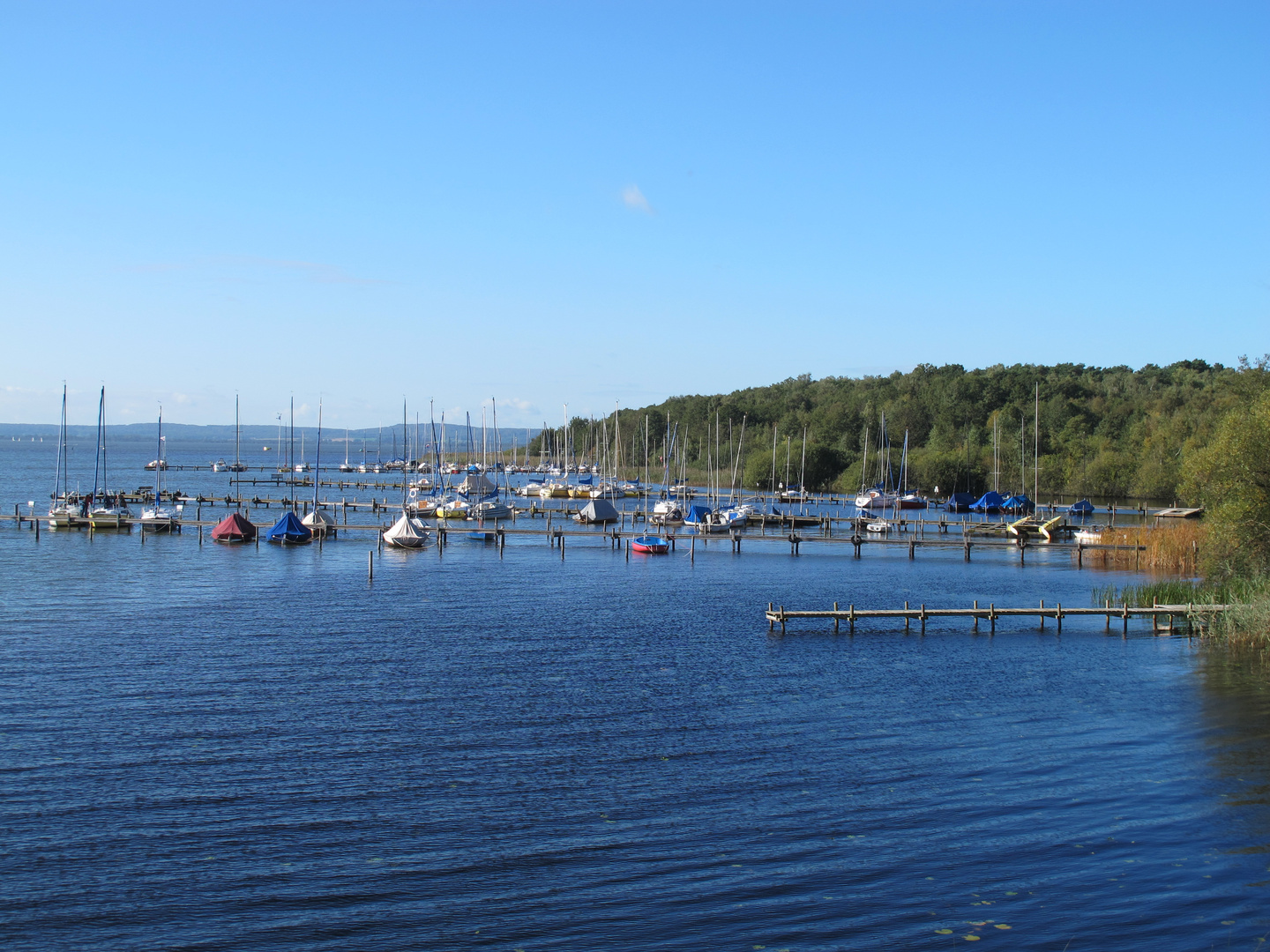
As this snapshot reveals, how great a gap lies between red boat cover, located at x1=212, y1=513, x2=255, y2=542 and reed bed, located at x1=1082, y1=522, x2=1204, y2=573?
61689 millimetres

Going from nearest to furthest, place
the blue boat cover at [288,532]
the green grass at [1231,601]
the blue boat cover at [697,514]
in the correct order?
1. the green grass at [1231,601]
2. the blue boat cover at [288,532]
3. the blue boat cover at [697,514]

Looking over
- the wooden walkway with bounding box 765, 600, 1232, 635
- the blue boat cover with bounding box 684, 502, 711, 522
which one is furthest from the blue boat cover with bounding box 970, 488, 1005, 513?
the wooden walkway with bounding box 765, 600, 1232, 635

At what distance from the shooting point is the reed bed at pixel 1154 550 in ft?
217

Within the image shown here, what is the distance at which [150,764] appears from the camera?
26.0 metres

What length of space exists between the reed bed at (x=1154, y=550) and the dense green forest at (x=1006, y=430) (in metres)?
37.2

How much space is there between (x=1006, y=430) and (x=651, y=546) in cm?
8837

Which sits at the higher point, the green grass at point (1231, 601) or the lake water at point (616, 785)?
the green grass at point (1231, 601)

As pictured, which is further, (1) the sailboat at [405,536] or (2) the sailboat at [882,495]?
(2) the sailboat at [882,495]

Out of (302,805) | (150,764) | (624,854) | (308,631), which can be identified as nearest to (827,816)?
(624,854)

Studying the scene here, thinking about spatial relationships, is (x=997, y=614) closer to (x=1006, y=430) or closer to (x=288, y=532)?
(x=288, y=532)

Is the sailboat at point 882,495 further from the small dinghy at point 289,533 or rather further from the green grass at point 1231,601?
the small dinghy at point 289,533

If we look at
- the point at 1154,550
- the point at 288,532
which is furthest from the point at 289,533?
the point at 1154,550

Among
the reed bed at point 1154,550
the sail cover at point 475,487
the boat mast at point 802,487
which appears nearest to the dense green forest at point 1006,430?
the boat mast at point 802,487

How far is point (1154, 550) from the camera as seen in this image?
223 feet
